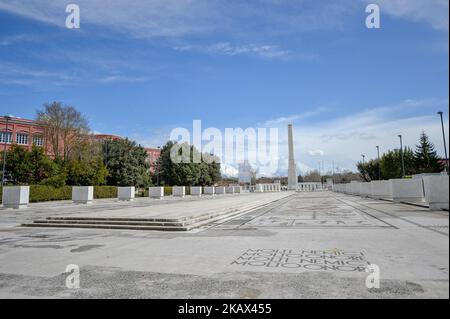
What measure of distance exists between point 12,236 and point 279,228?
9626mm

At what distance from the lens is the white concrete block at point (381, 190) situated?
27.5 metres

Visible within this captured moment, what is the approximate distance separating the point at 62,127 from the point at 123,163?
32.9 feet

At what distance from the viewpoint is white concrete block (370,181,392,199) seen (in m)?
27.5

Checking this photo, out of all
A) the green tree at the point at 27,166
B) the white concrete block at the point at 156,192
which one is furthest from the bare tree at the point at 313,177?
the green tree at the point at 27,166

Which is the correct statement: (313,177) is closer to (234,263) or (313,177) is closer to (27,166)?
(27,166)

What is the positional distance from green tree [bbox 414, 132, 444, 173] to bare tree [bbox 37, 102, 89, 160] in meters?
59.8

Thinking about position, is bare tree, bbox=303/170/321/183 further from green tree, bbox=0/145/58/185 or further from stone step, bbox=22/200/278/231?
stone step, bbox=22/200/278/231

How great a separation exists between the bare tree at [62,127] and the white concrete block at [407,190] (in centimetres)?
3978

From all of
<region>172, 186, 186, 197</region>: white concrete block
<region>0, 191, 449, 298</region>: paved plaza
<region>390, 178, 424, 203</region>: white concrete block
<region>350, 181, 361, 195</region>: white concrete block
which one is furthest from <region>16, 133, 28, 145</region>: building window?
<region>390, 178, 424, 203</region>: white concrete block

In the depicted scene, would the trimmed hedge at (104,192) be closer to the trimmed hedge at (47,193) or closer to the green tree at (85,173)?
the green tree at (85,173)

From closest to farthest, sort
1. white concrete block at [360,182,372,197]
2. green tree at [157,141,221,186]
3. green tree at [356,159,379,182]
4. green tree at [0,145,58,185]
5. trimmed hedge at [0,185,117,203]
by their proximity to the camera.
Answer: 1. trimmed hedge at [0,185,117,203]
2. green tree at [0,145,58,185]
3. white concrete block at [360,182,372,197]
4. green tree at [157,141,221,186]
5. green tree at [356,159,379,182]

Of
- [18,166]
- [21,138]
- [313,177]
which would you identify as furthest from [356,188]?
[313,177]
